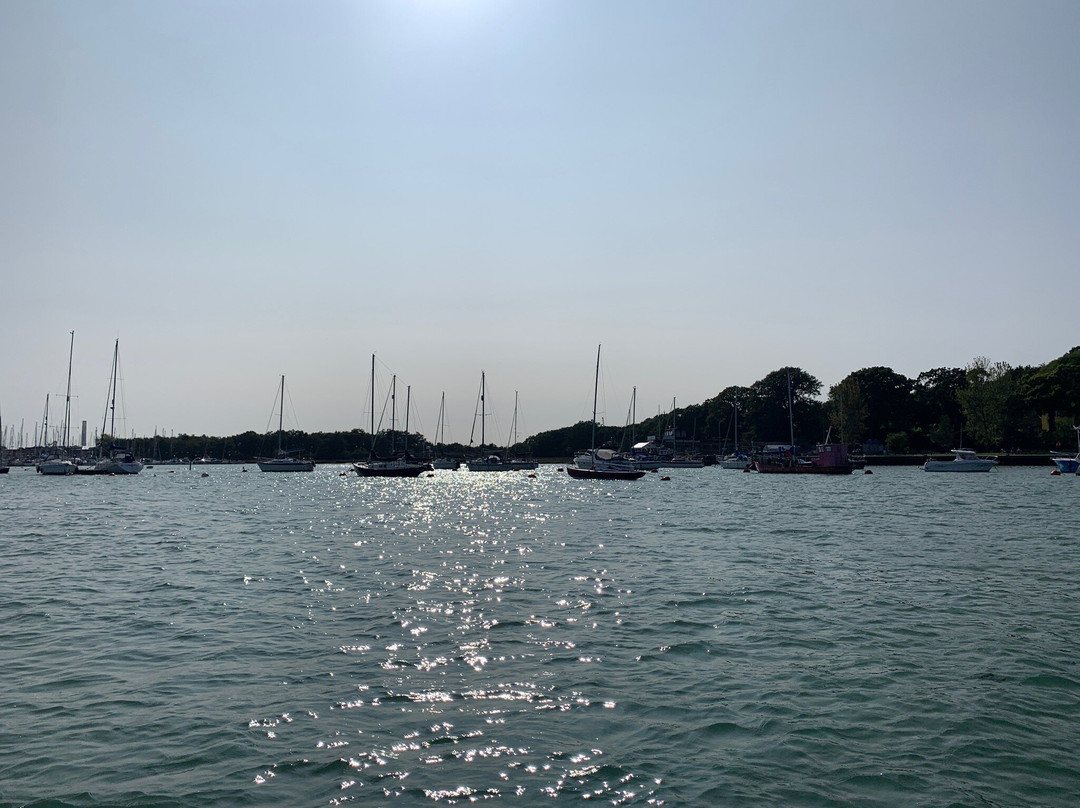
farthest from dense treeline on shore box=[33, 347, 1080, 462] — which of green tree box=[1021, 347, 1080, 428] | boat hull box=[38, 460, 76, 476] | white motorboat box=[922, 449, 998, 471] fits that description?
boat hull box=[38, 460, 76, 476]

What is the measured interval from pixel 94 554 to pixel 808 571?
24.0 meters

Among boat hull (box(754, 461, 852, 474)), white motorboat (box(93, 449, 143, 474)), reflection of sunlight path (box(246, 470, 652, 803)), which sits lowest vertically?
reflection of sunlight path (box(246, 470, 652, 803))

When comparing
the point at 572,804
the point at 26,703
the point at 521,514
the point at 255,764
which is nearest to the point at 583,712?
the point at 572,804

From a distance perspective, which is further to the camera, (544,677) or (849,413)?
(849,413)

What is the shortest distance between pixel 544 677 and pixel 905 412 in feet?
476

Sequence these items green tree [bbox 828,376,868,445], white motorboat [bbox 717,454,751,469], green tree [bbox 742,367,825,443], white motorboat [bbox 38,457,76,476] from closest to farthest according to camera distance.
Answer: white motorboat [bbox 38,457,76,476]
white motorboat [bbox 717,454,751,469]
green tree [bbox 828,376,868,445]
green tree [bbox 742,367,825,443]

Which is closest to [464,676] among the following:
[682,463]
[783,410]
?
[682,463]

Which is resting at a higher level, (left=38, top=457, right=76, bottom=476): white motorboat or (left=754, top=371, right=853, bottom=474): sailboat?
(left=754, top=371, right=853, bottom=474): sailboat

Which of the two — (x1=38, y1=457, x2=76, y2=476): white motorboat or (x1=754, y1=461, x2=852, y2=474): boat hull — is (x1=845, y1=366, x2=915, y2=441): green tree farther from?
(x1=38, y1=457, x2=76, y2=476): white motorboat

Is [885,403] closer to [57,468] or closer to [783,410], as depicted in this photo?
[783,410]

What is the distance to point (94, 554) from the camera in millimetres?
26156

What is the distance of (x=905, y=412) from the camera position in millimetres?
138875

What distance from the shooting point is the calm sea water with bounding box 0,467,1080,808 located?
7.58m

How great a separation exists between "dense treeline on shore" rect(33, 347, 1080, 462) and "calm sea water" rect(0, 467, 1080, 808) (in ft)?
340
